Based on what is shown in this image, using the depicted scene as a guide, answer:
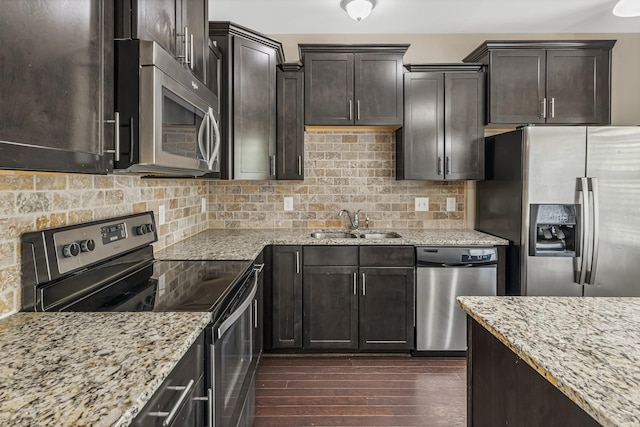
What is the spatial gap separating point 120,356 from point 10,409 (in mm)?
221

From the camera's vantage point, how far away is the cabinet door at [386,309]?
283cm

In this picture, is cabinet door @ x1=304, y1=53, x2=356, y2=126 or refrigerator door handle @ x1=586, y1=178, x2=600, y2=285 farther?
cabinet door @ x1=304, y1=53, x2=356, y2=126

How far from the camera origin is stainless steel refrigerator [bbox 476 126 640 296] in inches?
99.4

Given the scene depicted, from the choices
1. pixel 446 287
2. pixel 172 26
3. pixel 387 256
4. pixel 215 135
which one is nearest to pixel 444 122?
pixel 387 256

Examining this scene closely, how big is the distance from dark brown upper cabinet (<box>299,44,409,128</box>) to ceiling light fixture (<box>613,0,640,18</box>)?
1.38 meters

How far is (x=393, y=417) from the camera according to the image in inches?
83.0

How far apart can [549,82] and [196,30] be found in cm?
268

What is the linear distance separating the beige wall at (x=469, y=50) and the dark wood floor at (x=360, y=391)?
8.41 feet

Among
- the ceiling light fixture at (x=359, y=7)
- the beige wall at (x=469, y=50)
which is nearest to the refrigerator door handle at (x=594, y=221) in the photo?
the beige wall at (x=469, y=50)

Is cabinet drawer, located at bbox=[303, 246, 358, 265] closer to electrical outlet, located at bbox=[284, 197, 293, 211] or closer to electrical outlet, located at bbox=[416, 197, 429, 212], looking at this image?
electrical outlet, located at bbox=[284, 197, 293, 211]

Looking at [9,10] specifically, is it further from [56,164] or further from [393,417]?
[393,417]

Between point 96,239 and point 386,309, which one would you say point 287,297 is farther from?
point 96,239

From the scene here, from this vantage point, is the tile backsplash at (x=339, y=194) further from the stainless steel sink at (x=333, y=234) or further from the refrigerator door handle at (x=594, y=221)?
the refrigerator door handle at (x=594, y=221)

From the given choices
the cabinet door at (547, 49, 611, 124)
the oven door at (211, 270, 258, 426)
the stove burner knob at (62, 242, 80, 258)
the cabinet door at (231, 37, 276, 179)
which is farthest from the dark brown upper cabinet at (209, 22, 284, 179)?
the cabinet door at (547, 49, 611, 124)
